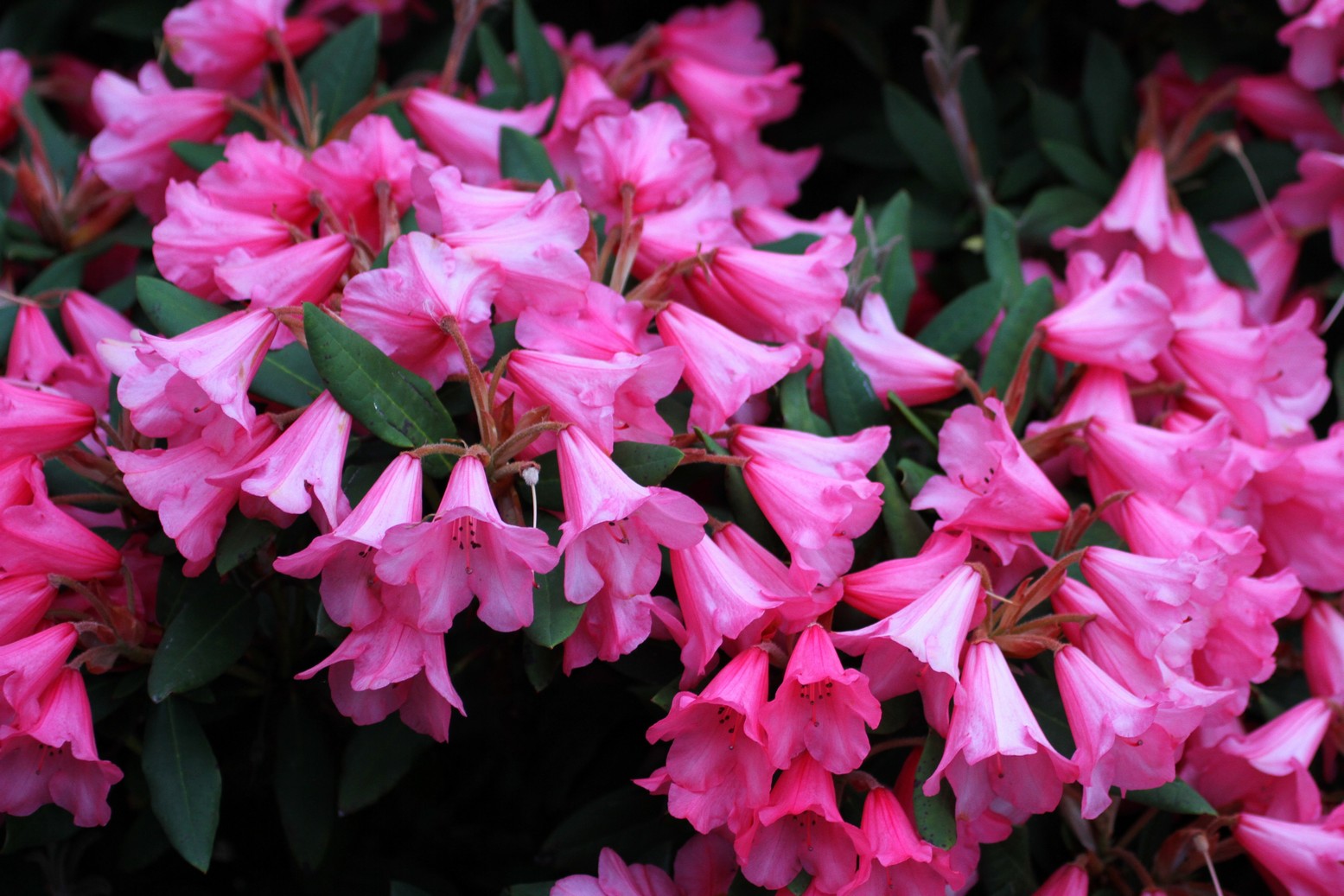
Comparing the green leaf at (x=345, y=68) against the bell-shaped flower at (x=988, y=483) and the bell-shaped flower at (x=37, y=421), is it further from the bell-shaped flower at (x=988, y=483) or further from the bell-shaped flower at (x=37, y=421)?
the bell-shaped flower at (x=988, y=483)

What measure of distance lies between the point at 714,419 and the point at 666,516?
15cm

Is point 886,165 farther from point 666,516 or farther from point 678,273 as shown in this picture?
point 666,516

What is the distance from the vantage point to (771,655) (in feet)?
2.96

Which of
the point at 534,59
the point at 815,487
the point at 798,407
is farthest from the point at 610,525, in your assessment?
the point at 534,59

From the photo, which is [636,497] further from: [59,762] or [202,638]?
[59,762]

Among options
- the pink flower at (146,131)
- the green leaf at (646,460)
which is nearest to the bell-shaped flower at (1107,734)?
the green leaf at (646,460)

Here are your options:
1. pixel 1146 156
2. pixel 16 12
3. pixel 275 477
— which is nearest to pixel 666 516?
pixel 275 477

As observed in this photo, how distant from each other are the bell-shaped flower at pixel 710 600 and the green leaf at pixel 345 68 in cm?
87

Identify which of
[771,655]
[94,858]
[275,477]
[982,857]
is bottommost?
[94,858]

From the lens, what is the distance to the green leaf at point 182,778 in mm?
938

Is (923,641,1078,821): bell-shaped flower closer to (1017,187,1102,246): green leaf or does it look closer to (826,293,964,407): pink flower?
(826,293,964,407): pink flower

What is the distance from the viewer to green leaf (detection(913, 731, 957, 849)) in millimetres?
867

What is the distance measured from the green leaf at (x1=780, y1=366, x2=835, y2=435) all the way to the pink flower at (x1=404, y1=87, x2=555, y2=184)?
0.43m

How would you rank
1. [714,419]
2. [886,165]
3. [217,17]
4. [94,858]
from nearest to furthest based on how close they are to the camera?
[714,419] → [94,858] → [217,17] → [886,165]
